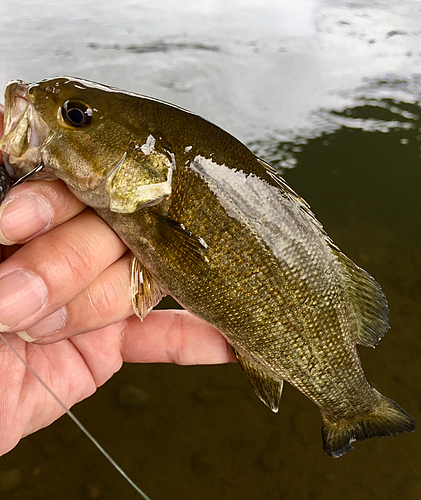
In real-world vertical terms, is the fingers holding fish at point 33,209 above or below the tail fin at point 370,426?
above

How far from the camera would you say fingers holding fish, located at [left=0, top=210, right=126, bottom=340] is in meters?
1.25

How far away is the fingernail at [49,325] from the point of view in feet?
4.56

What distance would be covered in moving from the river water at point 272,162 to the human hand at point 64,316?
34.4 inches

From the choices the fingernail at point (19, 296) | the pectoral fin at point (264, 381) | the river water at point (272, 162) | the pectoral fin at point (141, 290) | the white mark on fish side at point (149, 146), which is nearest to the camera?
the fingernail at point (19, 296)

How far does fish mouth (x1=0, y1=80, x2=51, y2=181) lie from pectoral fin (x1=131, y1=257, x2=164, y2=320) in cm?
53

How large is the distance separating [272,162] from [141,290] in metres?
2.94

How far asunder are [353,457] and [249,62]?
16.1 feet

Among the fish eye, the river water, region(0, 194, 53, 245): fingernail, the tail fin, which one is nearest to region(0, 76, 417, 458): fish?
the fish eye

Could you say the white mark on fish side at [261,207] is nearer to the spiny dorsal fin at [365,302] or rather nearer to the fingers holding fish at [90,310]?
the spiny dorsal fin at [365,302]

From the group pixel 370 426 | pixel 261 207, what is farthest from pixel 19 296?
pixel 370 426

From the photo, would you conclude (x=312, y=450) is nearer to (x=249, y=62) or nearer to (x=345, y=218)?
(x=345, y=218)

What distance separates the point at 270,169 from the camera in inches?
60.5

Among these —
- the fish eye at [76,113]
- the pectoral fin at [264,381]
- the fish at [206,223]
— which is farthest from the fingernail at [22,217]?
the pectoral fin at [264,381]

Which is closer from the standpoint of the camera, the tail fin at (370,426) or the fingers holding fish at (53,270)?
the fingers holding fish at (53,270)
